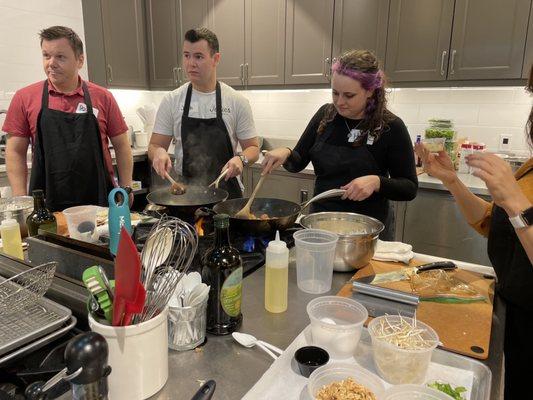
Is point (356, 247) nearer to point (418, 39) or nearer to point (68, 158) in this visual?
point (68, 158)

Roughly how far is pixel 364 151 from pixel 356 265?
0.80 metres

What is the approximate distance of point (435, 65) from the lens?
288 centimetres

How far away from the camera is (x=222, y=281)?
90cm

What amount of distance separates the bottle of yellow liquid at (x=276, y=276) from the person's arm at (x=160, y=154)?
1125mm

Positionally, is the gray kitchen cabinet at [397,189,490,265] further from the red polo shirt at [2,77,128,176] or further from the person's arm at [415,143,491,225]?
the red polo shirt at [2,77,128,176]

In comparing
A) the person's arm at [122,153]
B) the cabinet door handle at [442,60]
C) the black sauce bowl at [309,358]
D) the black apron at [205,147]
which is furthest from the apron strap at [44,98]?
the cabinet door handle at [442,60]

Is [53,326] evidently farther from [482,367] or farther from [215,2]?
[215,2]

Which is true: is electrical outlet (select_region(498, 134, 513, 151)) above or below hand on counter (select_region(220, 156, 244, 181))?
above

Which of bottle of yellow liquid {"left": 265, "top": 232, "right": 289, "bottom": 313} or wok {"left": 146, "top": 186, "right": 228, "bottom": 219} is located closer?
bottle of yellow liquid {"left": 265, "top": 232, "right": 289, "bottom": 313}

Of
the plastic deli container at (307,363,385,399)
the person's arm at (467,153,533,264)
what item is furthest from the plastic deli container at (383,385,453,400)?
the person's arm at (467,153,533,264)

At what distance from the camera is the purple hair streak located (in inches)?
69.3

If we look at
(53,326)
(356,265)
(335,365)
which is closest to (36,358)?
(53,326)

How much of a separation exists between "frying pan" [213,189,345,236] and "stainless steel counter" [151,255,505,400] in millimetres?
247

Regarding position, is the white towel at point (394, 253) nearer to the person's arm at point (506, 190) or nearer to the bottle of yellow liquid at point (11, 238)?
the person's arm at point (506, 190)
